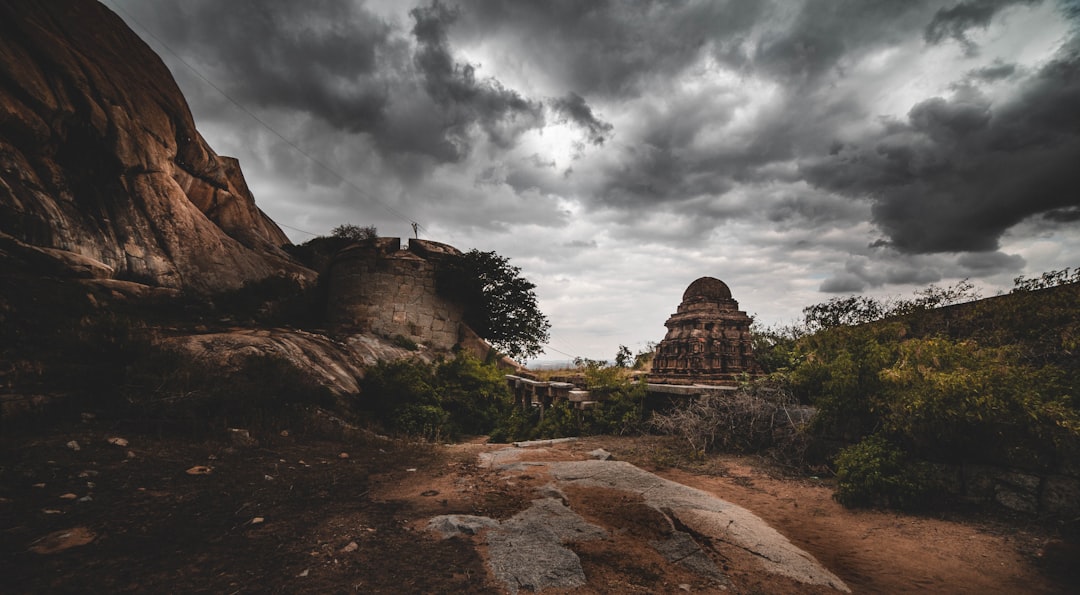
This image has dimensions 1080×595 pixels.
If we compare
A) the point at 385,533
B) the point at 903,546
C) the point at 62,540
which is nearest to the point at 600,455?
the point at 903,546

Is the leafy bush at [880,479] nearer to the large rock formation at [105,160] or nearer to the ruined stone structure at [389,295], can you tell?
the ruined stone structure at [389,295]

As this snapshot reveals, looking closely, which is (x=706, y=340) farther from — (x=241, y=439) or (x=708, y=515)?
(x=241, y=439)

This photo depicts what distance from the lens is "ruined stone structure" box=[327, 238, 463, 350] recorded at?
45.0ft

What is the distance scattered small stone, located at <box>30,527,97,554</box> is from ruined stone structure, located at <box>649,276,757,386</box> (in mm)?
12072

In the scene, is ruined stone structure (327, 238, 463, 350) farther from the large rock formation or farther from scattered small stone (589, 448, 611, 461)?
scattered small stone (589, 448, 611, 461)

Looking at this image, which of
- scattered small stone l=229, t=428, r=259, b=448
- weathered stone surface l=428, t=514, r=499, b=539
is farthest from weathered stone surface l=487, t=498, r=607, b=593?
scattered small stone l=229, t=428, r=259, b=448

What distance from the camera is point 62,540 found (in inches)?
105

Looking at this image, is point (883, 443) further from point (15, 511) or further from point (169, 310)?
point (169, 310)

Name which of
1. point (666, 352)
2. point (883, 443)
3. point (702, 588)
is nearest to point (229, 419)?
point (702, 588)

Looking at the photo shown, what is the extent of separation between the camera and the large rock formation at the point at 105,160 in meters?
7.52

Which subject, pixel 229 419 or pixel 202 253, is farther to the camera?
pixel 202 253

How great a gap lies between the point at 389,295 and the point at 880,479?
13880 millimetres

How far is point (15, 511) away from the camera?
9.78ft

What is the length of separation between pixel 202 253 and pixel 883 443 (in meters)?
16.0
